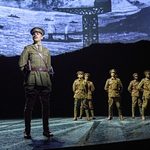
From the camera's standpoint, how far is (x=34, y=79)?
5.61 meters

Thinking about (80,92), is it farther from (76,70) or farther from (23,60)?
(23,60)

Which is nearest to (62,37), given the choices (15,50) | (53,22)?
(53,22)

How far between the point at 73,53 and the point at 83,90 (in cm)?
173

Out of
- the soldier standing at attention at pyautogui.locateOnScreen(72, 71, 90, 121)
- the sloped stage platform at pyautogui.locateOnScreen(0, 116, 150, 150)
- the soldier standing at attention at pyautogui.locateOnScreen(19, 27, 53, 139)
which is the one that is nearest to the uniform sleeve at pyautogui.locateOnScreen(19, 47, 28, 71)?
the soldier standing at attention at pyautogui.locateOnScreen(19, 27, 53, 139)

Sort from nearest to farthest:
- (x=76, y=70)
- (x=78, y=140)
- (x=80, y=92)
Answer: (x=78, y=140) < (x=80, y=92) < (x=76, y=70)

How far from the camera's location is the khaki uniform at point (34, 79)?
5.60 m

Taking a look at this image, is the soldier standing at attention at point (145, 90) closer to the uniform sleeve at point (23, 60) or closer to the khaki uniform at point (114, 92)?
the khaki uniform at point (114, 92)

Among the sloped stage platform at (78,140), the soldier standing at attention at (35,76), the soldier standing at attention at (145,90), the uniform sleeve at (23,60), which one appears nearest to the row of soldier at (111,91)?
the soldier standing at attention at (145,90)

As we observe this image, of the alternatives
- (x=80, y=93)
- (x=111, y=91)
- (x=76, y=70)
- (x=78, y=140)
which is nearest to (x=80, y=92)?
(x=80, y=93)

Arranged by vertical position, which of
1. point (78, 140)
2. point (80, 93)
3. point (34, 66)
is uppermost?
point (34, 66)

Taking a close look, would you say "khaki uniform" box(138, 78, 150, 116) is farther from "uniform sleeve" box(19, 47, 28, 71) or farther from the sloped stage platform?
"uniform sleeve" box(19, 47, 28, 71)

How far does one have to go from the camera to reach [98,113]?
1135 cm

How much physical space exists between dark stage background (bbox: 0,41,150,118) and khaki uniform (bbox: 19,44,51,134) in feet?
16.7

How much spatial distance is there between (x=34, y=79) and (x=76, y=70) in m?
5.46
